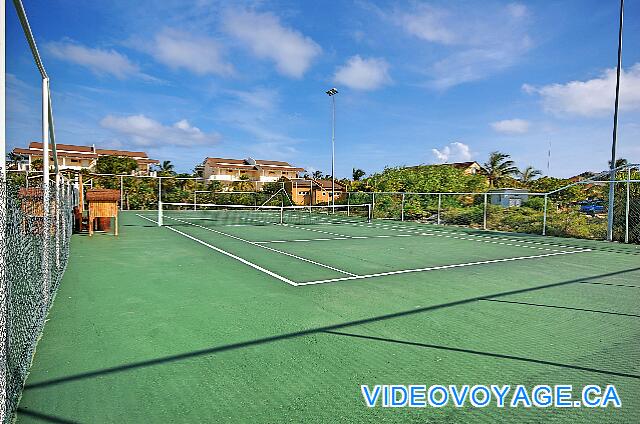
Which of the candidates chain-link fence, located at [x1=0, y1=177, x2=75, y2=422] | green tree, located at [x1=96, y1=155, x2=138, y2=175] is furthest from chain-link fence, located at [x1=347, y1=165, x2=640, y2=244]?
green tree, located at [x1=96, y1=155, x2=138, y2=175]

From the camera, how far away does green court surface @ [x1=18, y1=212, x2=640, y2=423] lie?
297 centimetres

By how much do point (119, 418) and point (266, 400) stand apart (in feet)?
3.21

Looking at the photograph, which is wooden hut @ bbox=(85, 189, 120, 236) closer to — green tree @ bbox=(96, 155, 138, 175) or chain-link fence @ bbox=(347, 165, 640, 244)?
chain-link fence @ bbox=(347, 165, 640, 244)

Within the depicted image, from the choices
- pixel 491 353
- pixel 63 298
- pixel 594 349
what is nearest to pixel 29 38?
pixel 63 298

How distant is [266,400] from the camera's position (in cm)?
302

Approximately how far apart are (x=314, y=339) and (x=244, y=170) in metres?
82.3

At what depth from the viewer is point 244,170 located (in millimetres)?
84562

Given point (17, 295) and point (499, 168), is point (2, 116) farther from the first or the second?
point (499, 168)

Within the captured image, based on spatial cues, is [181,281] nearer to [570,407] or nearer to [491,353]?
[491,353]

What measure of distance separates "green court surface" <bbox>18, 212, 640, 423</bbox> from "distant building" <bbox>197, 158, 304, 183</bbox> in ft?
236

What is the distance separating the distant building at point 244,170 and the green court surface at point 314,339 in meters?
71.8

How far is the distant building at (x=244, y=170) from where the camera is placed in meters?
80.2

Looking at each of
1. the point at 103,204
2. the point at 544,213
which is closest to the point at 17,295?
the point at 103,204

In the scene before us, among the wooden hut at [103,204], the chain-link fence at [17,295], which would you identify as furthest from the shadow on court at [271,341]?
the wooden hut at [103,204]
